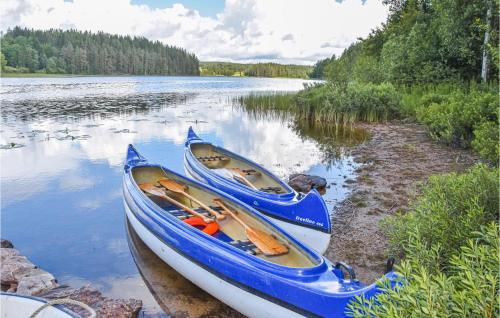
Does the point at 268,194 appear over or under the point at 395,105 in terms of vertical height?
under

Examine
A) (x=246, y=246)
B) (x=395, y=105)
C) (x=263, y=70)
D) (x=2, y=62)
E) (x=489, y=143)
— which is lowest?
(x=246, y=246)

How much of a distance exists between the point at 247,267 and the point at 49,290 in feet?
10.2

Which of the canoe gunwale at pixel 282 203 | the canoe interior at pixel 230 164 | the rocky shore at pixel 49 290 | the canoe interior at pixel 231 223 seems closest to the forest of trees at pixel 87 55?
the canoe interior at pixel 230 164

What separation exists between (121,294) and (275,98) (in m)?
24.7

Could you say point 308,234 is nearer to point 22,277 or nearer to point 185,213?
point 185,213

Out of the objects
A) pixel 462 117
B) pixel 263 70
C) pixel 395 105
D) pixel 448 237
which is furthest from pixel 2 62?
pixel 263 70

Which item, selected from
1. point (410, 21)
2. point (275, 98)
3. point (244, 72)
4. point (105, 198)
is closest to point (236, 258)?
point (105, 198)

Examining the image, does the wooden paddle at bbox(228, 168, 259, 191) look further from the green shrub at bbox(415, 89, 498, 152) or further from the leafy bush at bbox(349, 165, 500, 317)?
the green shrub at bbox(415, 89, 498, 152)

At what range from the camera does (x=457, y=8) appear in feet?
59.5

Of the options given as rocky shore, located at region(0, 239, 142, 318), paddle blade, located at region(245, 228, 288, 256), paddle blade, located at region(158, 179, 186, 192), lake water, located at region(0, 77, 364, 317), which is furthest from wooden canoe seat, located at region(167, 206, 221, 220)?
rocky shore, located at region(0, 239, 142, 318)

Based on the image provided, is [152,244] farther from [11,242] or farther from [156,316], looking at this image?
[11,242]

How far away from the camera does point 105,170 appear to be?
13438 mm

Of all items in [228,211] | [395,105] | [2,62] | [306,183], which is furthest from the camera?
[2,62]

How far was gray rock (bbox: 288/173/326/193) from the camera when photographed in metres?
11.0
